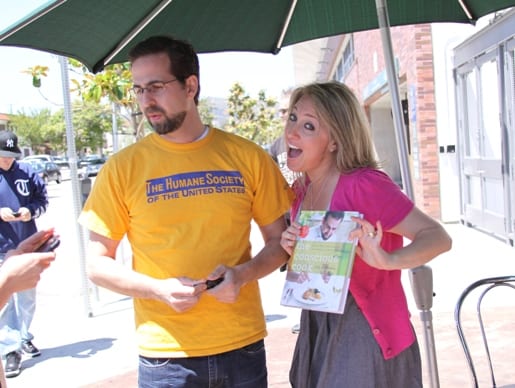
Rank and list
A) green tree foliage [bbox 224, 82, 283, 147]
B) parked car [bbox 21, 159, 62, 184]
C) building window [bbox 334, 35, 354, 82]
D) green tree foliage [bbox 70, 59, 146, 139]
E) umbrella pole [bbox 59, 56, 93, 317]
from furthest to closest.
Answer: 1. green tree foliage [bbox 224, 82, 283, 147]
2. parked car [bbox 21, 159, 62, 184]
3. building window [bbox 334, 35, 354, 82]
4. green tree foliage [bbox 70, 59, 146, 139]
5. umbrella pole [bbox 59, 56, 93, 317]

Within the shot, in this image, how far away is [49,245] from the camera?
2131 mm

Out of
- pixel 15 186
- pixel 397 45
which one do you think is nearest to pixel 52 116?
pixel 397 45

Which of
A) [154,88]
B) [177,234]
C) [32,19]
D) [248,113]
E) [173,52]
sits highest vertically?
[248,113]

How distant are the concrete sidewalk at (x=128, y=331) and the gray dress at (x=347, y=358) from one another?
97.3 inches

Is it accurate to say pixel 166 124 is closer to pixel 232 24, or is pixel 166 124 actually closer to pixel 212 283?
pixel 212 283

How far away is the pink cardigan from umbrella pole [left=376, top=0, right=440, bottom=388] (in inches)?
19.7

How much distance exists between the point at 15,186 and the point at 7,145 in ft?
1.24

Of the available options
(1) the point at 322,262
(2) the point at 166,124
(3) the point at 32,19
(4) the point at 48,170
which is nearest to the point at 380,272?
(1) the point at 322,262

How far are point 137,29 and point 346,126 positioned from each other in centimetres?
116

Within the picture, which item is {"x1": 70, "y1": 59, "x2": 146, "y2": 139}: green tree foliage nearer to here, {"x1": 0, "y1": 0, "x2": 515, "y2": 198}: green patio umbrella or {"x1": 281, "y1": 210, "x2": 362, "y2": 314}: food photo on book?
{"x1": 0, "y1": 0, "x2": 515, "y2": 198}: green patio umbrella

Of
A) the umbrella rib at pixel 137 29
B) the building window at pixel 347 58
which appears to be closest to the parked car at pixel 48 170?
the building window at pixel 347 58

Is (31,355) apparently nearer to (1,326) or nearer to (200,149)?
(1,326)

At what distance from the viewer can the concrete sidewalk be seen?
495cm

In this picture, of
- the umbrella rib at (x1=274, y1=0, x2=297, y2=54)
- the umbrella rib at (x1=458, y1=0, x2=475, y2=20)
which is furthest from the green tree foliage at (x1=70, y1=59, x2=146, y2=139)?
the umbrella rib at (x1=458, y1=0, x2=475, y2=20)
